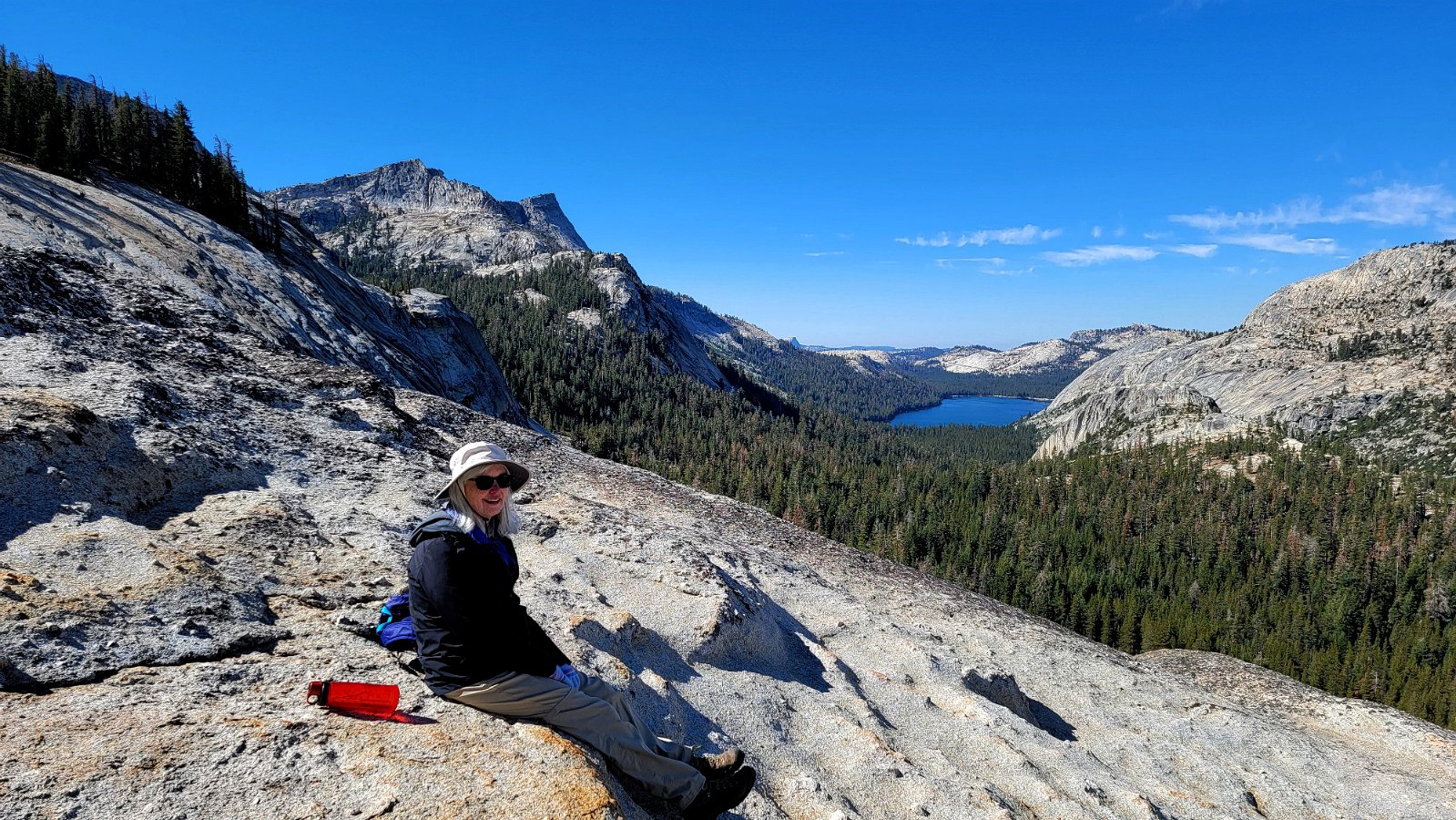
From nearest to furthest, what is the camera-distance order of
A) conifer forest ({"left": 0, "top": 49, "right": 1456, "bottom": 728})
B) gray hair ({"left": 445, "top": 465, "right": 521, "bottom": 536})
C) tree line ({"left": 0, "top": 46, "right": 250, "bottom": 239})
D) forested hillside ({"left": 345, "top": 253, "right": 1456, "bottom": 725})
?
gray hair ({"left": 445, "top": 465, "right": 521, "bottom": 536}) → tree line ({"left": 0, "top": 46, "right": 250, "bottom": 239}) → conifer forest ({"left": 0, "top": 49, "right": 1456, "bottom": 728}) → forested hillside ({"left": 345, "top": 253, "right": 1456, "bottom": 725})

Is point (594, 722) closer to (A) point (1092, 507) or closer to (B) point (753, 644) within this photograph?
(B) point (753, 644)

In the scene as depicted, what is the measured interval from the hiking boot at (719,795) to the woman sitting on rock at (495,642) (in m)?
0.03

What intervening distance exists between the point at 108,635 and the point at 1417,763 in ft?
129

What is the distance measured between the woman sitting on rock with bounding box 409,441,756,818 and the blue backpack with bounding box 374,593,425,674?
137cm

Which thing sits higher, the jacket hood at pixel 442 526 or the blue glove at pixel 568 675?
the jacket hood at pixel 442 526

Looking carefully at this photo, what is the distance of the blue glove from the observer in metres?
7.97

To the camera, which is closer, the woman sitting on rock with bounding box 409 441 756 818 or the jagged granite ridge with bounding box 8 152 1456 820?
the jagged granite ridge with bounding box 8 152 1456 820

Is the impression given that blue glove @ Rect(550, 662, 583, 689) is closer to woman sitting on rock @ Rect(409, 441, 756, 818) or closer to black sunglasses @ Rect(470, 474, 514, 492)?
woman sitting on rock @ Rect(409, 441, 756, 818)

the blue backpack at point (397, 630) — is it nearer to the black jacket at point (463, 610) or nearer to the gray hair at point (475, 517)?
the black jacket at point (463, 610)

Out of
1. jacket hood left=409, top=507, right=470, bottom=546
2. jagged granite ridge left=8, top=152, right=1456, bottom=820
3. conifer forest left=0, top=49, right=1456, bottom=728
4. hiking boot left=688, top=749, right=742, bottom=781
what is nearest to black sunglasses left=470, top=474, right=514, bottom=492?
jacket hood left=409, top=507, right=470, bottom=546

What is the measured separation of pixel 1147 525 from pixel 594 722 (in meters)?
146

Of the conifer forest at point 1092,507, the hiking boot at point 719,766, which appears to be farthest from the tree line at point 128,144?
the hiking boot at point 719,766

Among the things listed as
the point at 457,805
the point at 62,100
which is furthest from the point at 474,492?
the point at 62,100

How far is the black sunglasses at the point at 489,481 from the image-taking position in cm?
754
